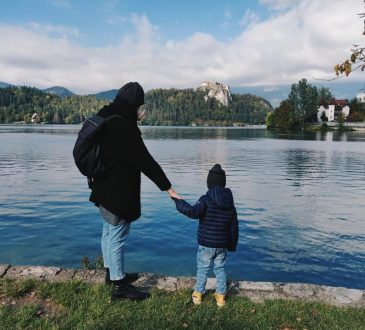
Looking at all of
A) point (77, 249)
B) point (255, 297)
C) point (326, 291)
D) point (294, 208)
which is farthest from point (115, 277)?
point (294, 208)

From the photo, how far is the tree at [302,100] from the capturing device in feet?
552

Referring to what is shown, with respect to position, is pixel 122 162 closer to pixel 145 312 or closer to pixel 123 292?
pixel 123 292

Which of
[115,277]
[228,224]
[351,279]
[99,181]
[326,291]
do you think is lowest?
[351,279]

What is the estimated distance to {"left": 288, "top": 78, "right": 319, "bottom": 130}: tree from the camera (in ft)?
552

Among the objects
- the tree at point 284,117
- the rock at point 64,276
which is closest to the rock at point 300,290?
the rock at point 64,276

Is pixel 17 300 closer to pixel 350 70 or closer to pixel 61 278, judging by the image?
pixel 61 278

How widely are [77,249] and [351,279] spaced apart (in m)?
9.47

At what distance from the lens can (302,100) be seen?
6639 inches

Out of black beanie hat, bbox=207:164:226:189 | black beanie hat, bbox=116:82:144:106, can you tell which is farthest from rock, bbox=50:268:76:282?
black beanie hat, bbox=116:82:144:106

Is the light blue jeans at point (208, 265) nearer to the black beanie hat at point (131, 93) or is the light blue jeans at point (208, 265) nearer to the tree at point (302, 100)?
the black beanie hat at point (131, 93)

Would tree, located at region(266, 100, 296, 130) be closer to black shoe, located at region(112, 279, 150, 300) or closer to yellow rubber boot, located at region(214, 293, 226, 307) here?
yellow rubber boot, located at region(214, 293, 226, 307)

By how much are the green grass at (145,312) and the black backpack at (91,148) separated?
2.30 metres

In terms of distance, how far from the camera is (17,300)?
6.61m

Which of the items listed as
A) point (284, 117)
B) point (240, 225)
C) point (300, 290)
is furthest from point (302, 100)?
point (300, 290)
